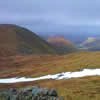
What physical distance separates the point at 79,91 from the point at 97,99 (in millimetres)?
8775

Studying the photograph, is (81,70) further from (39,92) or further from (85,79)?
(39,92)

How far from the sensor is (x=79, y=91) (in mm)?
78688

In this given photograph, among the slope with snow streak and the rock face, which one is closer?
the rock face

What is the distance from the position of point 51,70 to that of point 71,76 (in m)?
20.0

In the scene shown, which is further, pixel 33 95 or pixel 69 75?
pixel 69 75

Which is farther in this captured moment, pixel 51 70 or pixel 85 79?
pixel 51 70

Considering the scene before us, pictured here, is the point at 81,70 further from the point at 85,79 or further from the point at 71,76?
the point at 85,79

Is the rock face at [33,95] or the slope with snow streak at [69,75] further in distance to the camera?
the slope with snow streak at [69,75]

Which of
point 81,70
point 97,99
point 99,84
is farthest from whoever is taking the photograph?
point 81,70

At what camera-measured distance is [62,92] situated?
77688mm

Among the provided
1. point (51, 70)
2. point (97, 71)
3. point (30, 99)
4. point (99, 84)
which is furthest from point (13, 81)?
point (30, 99)

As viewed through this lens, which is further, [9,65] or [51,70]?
[9,65]

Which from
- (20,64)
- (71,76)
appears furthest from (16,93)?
(20,64)

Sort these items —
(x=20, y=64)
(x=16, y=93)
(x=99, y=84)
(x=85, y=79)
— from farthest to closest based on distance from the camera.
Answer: (x=20, y=64), (x=85, y=79), (x=99, y=84), (x=16, y=93)
